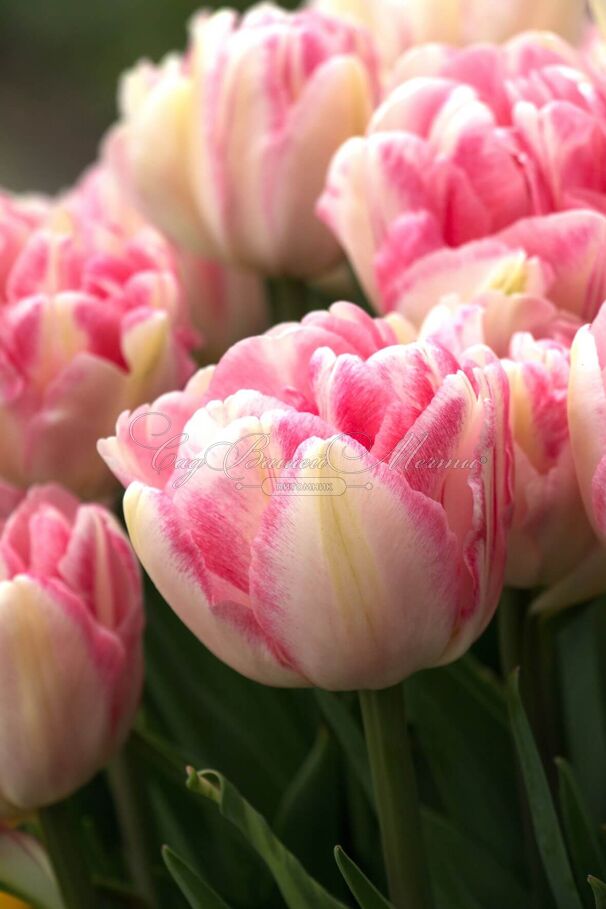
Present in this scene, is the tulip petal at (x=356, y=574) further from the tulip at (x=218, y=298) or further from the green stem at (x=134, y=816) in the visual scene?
the tulip at (x=218, y=298)

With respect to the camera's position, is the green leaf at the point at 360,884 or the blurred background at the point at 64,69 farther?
the blurred background at the point at 64,69

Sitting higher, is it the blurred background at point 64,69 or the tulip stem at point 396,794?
the blurred background at point 64,69

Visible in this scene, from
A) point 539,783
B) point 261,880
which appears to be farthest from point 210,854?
point 539,783

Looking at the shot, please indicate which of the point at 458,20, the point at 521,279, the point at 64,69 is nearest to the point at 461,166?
the point at 521,279

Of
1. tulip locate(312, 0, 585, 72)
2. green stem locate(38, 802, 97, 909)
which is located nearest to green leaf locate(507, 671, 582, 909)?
green stem locate(38, 802, 97, 909)

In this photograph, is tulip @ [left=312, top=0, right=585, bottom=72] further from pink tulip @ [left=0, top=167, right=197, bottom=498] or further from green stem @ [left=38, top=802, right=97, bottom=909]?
green stem @ [left=38, top=802, right=97, bottom=909]

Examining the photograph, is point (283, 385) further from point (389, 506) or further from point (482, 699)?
point (482, 699)

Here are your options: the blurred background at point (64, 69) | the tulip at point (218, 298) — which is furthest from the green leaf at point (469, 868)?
the blurred background at point (64, 69)
